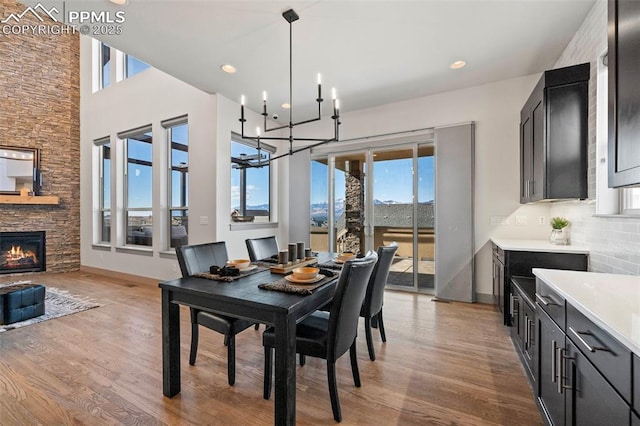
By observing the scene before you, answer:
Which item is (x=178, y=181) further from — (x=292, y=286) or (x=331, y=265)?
(x=292, y=286)

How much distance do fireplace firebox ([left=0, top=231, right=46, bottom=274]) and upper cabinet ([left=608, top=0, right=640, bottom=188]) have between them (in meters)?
8.31

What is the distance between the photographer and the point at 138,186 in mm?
5410

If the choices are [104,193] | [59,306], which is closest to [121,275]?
[59,306]

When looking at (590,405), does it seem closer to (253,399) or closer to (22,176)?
(253,399)

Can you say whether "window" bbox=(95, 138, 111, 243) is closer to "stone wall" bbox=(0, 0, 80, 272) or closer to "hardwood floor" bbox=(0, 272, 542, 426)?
"stone wall" bbox=(0, 0, 80, 272)

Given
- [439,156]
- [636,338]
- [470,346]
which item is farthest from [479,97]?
[636,338]

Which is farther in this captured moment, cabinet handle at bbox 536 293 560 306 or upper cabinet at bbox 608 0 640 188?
cabinet handle at bbox 536 293 560 306

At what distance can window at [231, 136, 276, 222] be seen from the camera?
4.58 meters

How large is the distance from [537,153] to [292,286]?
2697mm

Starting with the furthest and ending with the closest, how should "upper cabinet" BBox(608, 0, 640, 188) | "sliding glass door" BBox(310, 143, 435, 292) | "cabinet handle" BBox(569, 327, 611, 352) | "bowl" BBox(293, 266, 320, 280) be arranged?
"sliding glass door" BBox(310, 143, 435, 292), "bowl" BBox(293, 266, 320, 280), "upper cabinet" BBox(608, 0, 640, 188), "cabinet handle" BBox(569, 327, 611, 352)

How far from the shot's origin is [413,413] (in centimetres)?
177

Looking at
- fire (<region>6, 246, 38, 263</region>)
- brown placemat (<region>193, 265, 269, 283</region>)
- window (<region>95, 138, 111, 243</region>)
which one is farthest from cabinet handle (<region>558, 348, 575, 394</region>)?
fire (<region>6, 246, 38, 263</region>)

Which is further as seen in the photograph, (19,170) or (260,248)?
(19,170)

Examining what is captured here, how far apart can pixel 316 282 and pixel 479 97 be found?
3626mm
